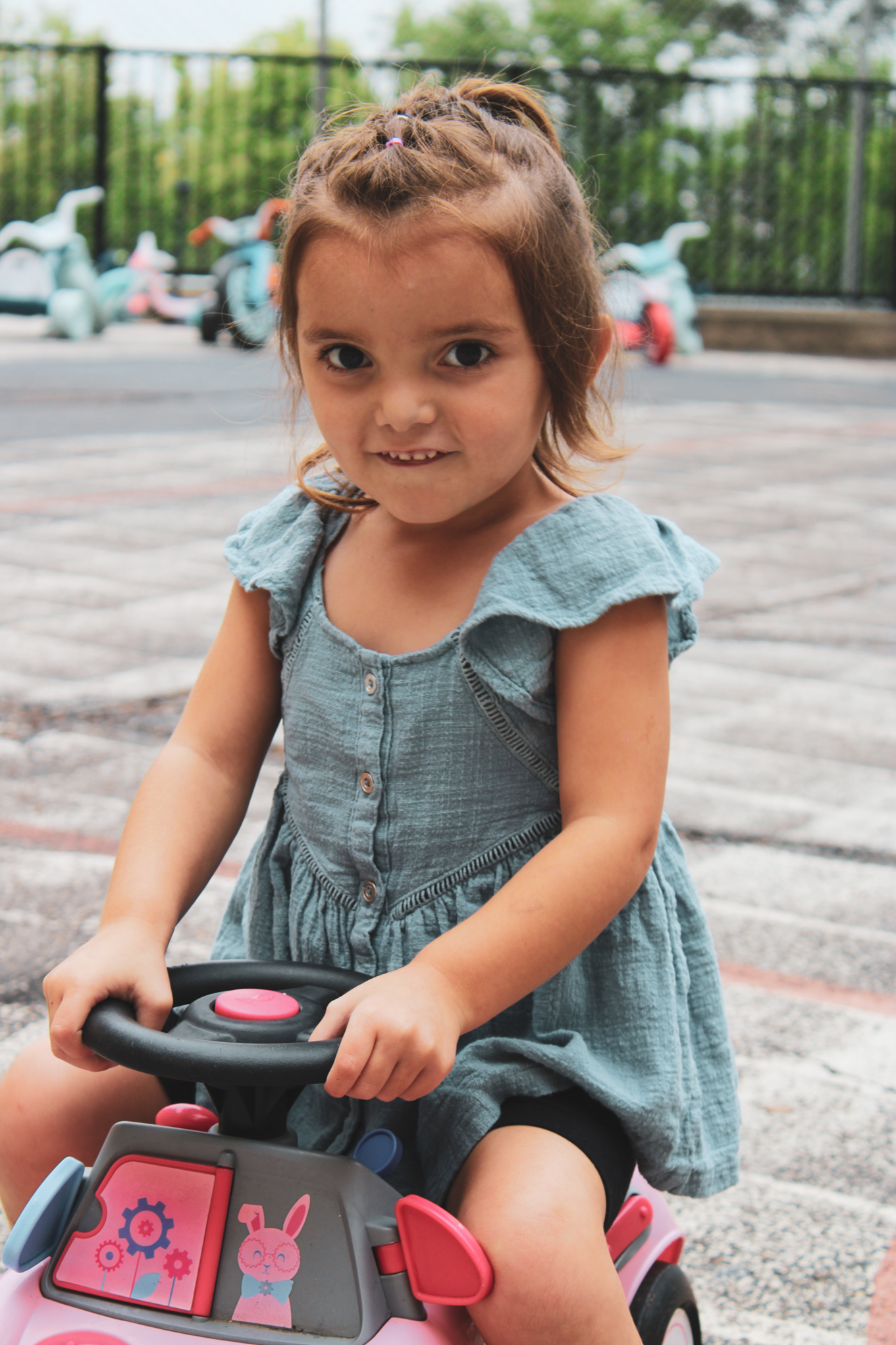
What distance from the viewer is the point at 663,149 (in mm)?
19047

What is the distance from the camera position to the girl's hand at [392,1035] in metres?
1.00

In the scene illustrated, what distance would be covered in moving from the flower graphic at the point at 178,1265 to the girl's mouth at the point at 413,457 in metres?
0.62

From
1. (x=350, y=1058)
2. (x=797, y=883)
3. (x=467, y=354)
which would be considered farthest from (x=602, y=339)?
(x=797, y=883)

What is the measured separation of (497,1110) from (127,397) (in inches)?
316

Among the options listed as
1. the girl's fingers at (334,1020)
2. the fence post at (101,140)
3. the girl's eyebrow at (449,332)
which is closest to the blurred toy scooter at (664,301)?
the fence post at (101,140)

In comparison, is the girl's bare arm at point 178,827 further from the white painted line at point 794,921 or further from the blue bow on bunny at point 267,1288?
the white painted line at point 794,921

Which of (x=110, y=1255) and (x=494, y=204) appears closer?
(x=110, y=1255)

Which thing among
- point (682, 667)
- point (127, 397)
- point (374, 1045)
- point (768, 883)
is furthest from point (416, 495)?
point (127, 397)

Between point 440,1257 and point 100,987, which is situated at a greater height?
point 100,987

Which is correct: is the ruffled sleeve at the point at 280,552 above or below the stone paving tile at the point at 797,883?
above

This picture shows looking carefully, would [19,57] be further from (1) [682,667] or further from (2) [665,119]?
(1) [682,667]

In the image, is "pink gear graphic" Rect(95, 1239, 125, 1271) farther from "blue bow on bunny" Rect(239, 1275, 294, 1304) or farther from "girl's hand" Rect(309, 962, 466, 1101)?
"girl's hand" Rect(309, 962, 466, 1101)

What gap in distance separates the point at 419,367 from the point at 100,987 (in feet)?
1.74

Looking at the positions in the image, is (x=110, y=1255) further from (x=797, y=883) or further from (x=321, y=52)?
(x=321, y=52)
